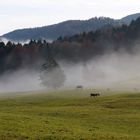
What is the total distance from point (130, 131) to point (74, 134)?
29.8 ft

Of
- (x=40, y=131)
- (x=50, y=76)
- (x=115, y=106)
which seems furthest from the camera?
(x=50, y=76)

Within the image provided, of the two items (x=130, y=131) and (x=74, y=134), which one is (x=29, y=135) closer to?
(x=74, y=134)

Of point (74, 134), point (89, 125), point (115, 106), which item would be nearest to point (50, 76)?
point (115, 106)

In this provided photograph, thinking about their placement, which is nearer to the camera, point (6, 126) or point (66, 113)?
point (6, 126)

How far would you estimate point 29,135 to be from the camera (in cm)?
3844

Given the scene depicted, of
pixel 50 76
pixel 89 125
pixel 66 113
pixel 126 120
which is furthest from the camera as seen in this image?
pixel 50 76

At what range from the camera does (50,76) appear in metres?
162

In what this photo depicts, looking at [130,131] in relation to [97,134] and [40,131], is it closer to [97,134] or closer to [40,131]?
[97,134]

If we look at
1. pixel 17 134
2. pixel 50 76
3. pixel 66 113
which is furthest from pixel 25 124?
pixel 50 76

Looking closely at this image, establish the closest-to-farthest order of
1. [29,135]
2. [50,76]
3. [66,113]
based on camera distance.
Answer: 1. [29,135]
2. [66,113]
3. [50,76]

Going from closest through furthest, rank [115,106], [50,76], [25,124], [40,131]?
[40,131] → [25,124] → [115,106] → [50,76]

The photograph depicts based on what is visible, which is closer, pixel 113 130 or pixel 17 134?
pixel 17 134

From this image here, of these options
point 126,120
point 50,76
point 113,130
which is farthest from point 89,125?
point 50,76

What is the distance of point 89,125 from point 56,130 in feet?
28.8
